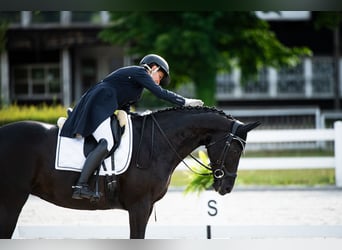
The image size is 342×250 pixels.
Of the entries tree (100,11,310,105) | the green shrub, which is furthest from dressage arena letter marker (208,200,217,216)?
tree (100,11,310,105)

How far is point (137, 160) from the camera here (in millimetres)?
6055

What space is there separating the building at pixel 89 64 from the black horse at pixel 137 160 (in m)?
20.0

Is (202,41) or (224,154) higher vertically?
(202,41)

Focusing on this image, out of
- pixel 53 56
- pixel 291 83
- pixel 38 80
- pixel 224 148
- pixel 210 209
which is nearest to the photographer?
pixel 224 148

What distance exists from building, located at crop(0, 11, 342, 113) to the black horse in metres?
20.0

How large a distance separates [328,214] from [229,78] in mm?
18277

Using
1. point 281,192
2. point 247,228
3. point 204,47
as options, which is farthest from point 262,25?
point 247,228

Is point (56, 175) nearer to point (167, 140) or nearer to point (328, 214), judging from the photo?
point (167, 140)

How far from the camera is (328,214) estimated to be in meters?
9.55

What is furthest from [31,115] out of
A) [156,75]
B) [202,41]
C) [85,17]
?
[85,17]

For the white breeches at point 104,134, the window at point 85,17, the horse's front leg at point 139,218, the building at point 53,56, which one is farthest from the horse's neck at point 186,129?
the window at point 85,17

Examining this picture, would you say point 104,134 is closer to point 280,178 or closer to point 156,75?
point 156,75

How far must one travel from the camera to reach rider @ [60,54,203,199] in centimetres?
590

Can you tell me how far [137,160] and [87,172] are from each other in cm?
48
